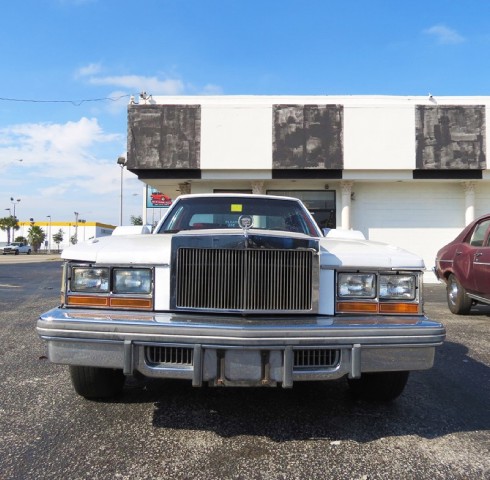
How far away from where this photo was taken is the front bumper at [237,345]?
2.42 m

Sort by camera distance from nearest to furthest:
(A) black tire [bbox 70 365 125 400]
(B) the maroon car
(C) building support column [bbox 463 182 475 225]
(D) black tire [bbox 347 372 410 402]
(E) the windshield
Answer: (A) black tire [bbox 70 365 125 400] → (D) black tire [bbox 347 372 410 402] → (E) the windshield → (B) the maroon car → (C) building support column [bbox 463 182 475 225]

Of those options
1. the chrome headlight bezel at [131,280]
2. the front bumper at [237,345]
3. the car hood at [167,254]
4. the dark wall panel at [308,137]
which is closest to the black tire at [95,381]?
the front bumper at [237,345]

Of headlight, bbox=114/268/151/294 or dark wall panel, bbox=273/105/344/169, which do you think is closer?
headlight, bbox=114/268/151/294

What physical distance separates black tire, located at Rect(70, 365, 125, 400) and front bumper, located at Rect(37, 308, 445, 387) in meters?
0.53

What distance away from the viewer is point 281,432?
2.80 metres

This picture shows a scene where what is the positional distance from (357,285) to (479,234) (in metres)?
5.12

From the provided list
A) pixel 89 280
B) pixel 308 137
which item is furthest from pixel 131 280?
pixel 308 137

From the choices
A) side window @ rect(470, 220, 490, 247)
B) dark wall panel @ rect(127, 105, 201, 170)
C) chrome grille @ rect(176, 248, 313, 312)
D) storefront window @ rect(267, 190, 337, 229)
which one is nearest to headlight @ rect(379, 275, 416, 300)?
chrome grille @ rect(176, 248, 313, 312)

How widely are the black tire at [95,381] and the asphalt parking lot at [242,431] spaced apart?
9cm

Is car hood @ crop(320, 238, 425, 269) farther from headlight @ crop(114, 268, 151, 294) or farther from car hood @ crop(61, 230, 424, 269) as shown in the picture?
headlight @ crop(114, 268, 151, 294)

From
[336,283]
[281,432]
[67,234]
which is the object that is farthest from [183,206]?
[67,234]

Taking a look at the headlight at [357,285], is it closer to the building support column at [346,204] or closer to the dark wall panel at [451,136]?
the building support column at [346,204]

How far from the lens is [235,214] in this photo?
14.3ft

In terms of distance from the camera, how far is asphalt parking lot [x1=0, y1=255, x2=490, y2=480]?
7.78 feet
